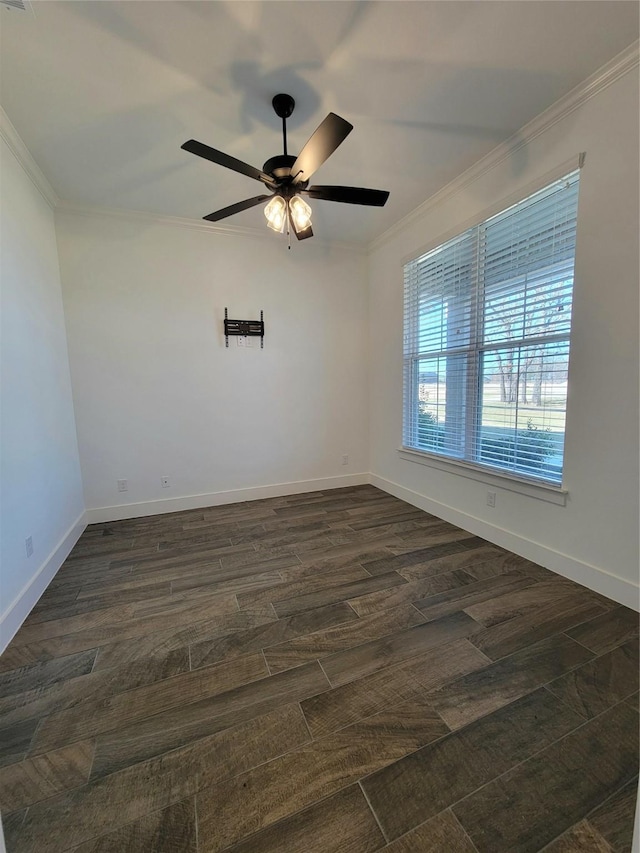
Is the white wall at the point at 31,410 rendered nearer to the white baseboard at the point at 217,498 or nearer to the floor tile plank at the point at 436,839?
the white baseboard at the point at 217,498

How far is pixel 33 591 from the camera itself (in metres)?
2.05

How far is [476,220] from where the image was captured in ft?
8.70

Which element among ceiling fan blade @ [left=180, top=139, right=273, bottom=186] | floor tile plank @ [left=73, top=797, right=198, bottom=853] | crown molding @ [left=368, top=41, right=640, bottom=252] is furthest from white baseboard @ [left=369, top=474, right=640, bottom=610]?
ceiling fan blade @ [left=180, top=139, right=273, bottom=186]

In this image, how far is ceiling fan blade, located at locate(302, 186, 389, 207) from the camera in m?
1.92

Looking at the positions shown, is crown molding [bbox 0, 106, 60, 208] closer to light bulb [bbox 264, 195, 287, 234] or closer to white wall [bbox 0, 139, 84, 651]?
white wall [bbox 0, 139, 84, 651]

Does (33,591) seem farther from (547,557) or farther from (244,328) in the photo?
(547,557)

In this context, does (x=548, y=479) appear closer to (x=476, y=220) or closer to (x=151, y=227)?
(x=476, y=220)

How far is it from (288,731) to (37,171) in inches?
153

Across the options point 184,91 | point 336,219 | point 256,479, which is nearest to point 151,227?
point 184,91

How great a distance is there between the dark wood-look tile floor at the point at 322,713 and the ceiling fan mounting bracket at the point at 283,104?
2.92 m

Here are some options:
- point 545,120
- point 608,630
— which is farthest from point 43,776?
point 545,120

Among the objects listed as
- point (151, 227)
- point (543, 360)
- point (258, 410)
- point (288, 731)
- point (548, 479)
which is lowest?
point (288, 731)

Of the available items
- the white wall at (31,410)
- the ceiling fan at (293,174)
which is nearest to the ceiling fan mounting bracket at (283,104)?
the ceiling fan at (293,174)

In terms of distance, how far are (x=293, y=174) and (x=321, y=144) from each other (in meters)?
0.33
